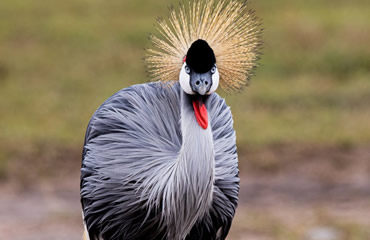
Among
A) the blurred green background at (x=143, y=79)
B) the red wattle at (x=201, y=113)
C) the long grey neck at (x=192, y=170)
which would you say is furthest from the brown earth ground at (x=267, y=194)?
the red wattle at (x=201, y=113)

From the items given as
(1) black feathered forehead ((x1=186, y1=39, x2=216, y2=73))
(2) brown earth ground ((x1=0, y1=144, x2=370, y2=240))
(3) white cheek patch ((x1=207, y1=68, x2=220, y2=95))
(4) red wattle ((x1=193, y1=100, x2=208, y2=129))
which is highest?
(1) black feathered forehead ((x1=186, y1=39, x2=216, y2=73))

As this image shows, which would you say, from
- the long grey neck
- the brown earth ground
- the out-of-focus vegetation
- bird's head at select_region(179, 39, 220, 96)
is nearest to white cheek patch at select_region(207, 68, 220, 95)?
bird's head at select_region(179, 39, 220, 96)

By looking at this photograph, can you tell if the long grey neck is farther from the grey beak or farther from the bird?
the grey beak

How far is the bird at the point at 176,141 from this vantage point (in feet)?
9.56

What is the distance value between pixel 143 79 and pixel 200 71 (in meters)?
5.16

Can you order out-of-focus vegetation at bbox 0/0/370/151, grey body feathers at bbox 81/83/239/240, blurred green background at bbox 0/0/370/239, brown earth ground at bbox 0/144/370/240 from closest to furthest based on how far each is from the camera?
grey body feathers at bbox 81/83/239/240
brown earth ground at bbox 0/144/370/240
blurred green background at bbox 0/0/370/239
out-of-focus vegetation at bbox 0/0/370/151

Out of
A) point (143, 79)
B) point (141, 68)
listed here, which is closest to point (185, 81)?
point (143, 79)

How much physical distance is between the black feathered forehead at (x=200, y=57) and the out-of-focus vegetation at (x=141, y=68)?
351 cm

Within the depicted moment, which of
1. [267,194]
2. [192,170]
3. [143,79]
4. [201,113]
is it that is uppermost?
[143,79]

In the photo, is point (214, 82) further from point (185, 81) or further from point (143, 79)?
point (143, 79)

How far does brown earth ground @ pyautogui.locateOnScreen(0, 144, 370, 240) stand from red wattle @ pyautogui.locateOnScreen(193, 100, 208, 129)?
2.00 metres

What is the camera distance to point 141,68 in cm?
827

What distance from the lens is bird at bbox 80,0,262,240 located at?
2.91 m

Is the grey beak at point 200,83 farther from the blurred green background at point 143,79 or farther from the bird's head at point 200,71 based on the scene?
the blurred green background at point 143,79
